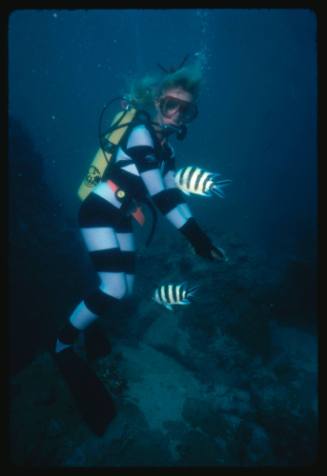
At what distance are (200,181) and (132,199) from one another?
83 cm

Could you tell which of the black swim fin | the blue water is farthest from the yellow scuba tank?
the black swim fin

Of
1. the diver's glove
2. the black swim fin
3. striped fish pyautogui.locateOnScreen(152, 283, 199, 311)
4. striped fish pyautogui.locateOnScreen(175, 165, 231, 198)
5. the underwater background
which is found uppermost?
striped fish pyautogui.locateOnScreen(175, 165, 231, 198)

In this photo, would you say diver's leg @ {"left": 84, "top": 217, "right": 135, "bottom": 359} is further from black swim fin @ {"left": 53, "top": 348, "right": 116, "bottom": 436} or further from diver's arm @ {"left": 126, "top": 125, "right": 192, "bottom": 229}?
diver's arm @ {"left": 126, "top": 125, "right": 192, "bottom": 229}

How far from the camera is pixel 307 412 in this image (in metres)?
4.44

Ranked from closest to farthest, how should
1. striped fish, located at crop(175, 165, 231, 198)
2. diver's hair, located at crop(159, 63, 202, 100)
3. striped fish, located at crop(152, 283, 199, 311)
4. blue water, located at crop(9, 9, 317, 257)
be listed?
diver's hair, located at crop(159, 63, 202, 100) → striped fish, located at crop(175, 165, 231, 198) → striped fish, located at crop(152, 283, 199, 311) → blue water, located at crop(9, 9, 317, 257)

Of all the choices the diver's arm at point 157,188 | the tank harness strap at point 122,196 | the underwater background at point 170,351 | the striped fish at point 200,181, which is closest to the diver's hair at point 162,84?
the underwater background at point 170,351

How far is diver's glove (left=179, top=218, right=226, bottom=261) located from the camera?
2979mm

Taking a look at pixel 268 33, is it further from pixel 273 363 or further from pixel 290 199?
pixel 273 363

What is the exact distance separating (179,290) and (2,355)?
1998 millimetres

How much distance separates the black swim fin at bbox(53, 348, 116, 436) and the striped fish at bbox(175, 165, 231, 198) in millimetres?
2555

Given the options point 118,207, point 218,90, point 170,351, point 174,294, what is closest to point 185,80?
point 118,207

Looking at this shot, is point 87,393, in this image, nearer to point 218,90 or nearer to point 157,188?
point 157,188

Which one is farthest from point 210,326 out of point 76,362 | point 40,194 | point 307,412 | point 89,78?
point 89,78

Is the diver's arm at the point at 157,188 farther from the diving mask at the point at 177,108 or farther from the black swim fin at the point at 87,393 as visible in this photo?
the black swim fin at the point at 87,393
